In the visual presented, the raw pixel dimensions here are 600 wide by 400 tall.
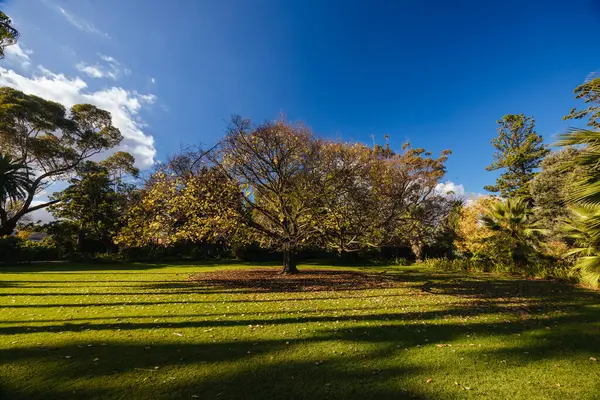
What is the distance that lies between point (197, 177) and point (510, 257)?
835 inches

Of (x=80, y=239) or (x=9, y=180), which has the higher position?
(x=9, y=180)

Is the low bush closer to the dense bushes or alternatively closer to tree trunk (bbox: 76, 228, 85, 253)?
tree trunk (bbox: 76, 228, 85, 253)

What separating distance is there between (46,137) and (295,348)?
40516mm

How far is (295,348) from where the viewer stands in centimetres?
491

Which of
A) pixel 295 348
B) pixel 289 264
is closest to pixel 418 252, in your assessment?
pixel 289 264

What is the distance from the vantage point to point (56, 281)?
1271 centimetres

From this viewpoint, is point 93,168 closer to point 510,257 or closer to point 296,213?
point 296,213

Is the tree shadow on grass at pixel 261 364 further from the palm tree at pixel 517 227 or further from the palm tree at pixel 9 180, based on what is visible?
the palm tree at pixel 9 180

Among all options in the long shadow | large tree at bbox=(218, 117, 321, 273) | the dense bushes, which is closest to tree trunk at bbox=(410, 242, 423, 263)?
large tree at bbox=(218, 117, 321, 273)

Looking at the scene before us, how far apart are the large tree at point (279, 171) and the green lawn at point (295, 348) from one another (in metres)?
5.15

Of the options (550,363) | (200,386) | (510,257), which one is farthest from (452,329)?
(510,257)

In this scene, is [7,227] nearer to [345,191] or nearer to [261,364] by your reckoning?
[345,191]

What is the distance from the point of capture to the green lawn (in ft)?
11.8

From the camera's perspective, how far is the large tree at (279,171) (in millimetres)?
13142
